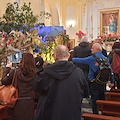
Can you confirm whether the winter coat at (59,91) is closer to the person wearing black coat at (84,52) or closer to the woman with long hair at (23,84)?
the woman with long hair at (23,84)

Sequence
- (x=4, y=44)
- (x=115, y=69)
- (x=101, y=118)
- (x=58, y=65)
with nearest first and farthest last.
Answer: (x=58, y=65) < (x=101, y=118) < (x=4, y=44) < (x=115, y=69)

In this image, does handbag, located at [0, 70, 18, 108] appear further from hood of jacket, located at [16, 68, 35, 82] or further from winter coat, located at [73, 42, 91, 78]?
winter coat, located at [73, 42, 91, 78]

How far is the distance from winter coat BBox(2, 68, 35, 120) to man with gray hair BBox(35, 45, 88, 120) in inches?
25.8

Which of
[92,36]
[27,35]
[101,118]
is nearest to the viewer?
[101,118]

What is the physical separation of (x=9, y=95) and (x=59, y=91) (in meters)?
0.89

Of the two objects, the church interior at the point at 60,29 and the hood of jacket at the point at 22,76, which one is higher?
the church interior at the point at 60,29

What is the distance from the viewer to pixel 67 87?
1.97m

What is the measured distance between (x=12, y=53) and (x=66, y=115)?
5.10 feet

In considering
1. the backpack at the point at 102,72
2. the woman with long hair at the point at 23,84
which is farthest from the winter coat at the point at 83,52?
the woman with long hair at the point at 23,84

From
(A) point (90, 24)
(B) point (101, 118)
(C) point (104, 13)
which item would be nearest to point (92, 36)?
(A) point (90, 24)

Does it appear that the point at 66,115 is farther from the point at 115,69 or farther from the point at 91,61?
the point at 115,69


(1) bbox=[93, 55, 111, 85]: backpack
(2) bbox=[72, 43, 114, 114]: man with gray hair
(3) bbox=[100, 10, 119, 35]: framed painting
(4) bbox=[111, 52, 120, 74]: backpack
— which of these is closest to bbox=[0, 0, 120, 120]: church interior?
(3) bbox=[100, 10, 119, 35]: framed painting

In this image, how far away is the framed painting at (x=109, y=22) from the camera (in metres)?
12.7

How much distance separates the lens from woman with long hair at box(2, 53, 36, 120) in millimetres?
2566
